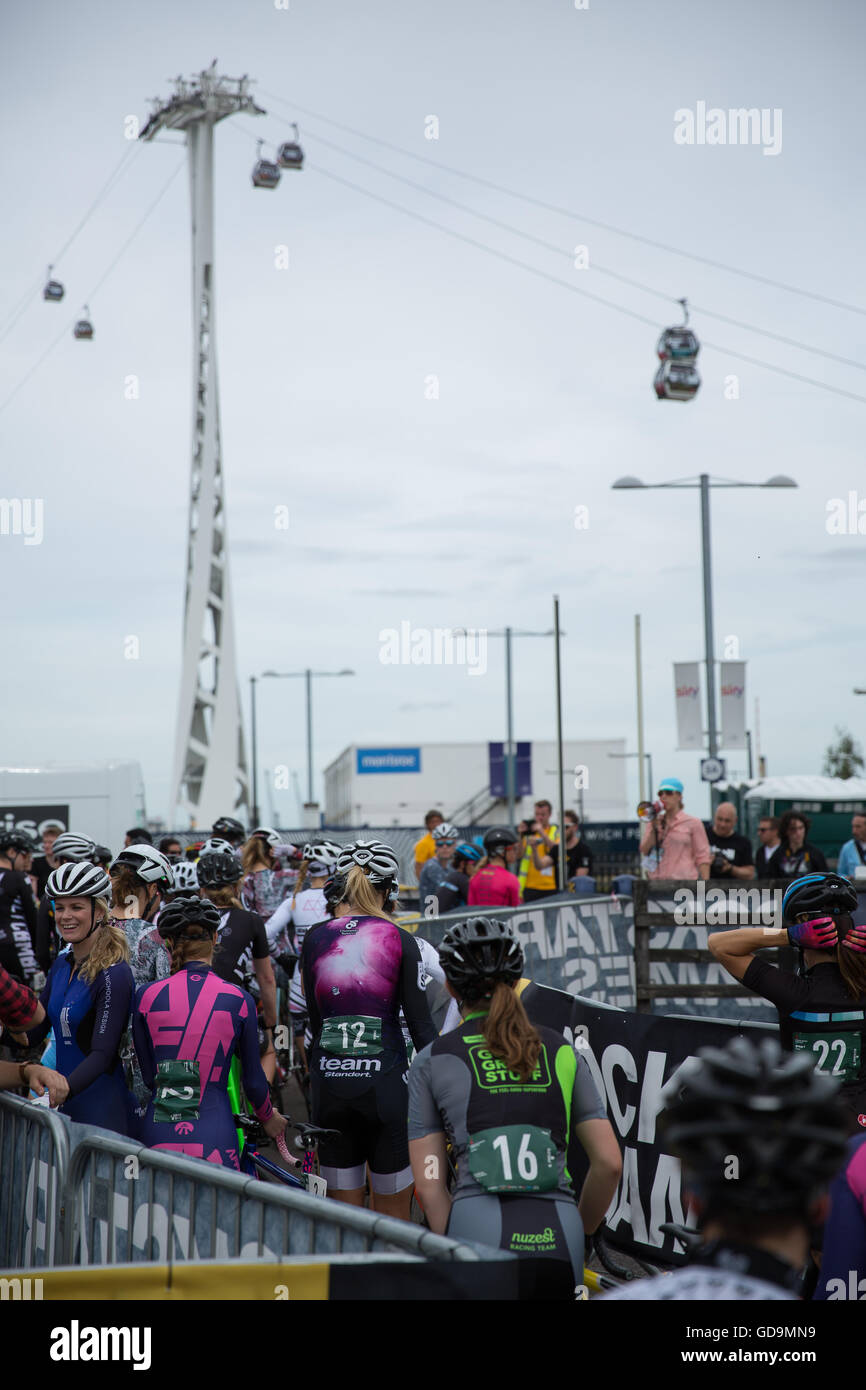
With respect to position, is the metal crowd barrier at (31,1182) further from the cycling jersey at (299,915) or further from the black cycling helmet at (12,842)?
the black cycling helmet at (12,842)

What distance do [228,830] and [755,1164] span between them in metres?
9.46

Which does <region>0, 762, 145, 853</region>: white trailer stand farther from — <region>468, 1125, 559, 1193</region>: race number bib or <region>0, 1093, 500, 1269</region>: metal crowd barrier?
<region>468, 1125, 559, 1193</region>: race number bib

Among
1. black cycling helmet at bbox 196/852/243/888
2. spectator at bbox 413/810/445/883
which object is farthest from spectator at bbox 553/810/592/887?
black cycling helmet at bbox 196/852/243/888

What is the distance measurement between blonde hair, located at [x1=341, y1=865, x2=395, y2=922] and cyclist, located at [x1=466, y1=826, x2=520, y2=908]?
6.60 m

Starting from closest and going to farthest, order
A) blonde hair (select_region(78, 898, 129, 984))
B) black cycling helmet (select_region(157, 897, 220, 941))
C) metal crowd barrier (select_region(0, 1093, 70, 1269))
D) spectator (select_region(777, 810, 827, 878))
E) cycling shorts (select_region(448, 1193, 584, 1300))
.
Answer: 1. cycling shorts (select_region(448, 1193, 584, 1300))
2. metal crowd barrier (select_region(0, 1093, 70, 1269))
3. black cycling helmet (select_region(157, 897, 220, 941))
4. blonde hair (select_region(78, 898, 129, 984))
5. spectator (select_region(777, 810, 827, 878))

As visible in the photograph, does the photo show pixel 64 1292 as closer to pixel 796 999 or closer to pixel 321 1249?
pixel 321 1249

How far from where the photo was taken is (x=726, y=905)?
38.1ft

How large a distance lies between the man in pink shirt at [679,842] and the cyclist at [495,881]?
150 centimetres

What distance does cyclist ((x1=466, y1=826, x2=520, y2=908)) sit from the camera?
12.6 metres

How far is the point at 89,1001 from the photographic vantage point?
209 inches

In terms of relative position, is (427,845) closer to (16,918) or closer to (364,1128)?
(16,918)

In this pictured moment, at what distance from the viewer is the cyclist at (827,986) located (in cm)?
502

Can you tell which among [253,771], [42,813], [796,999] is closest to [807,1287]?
[796,999]

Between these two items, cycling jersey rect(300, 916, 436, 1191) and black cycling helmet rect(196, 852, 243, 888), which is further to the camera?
black cycling helmet rect(196, 852, 243, 888)
